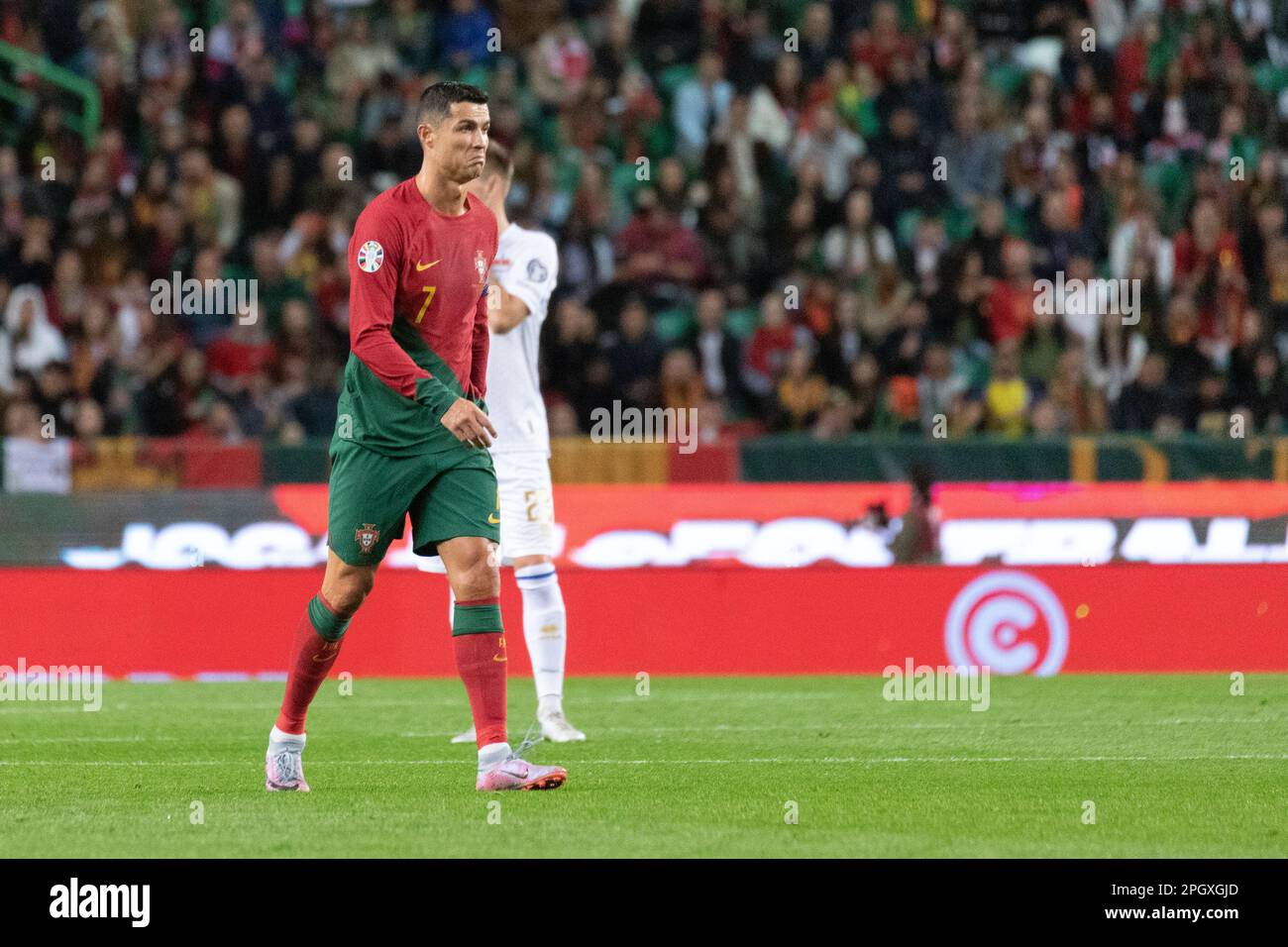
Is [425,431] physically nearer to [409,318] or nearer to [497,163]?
[409,318]

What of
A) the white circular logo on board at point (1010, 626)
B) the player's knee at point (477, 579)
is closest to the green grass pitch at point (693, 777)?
the player's knee at point (477, 579)

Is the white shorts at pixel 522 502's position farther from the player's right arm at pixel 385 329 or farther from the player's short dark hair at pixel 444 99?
the player's short dark hair at pixel 444 99

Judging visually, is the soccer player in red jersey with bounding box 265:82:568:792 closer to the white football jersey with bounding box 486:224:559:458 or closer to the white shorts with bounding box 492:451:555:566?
the white football jersey with bounding box 486:224:559:458

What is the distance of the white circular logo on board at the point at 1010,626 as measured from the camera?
42.5 feet

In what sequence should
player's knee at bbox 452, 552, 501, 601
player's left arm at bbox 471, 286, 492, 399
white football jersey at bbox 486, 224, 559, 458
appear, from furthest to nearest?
white football jersey at bbox 486, 224, 559, 458 < player's left arm at bbox 471, 286, 492, 399 < player's knee at bbox 452, 552, 501, 601

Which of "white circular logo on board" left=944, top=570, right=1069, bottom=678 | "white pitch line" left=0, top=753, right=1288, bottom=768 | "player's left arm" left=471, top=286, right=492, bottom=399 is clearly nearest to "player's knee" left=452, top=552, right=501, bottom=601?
"player's left arm" left=471, top=286, right=492, bottom=399

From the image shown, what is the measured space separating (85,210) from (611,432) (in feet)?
15.6

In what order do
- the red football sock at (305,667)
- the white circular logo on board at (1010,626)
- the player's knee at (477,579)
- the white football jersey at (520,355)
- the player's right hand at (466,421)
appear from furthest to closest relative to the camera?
1. the white circular logo on board at (1010,626)
2. the white football jersey at (520,355)
3. the red football sock at (305,667)
4. the player's knee at (477,579)
5. the player's right hand at (466,421)

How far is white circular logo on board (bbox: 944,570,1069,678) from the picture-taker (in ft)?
42.5

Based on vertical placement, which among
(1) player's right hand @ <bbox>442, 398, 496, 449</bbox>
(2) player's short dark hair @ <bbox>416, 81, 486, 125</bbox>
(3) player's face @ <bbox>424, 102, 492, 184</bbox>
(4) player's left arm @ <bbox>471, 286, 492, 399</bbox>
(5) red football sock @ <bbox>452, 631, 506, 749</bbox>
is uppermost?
(2) player's short dark hair @ <bbox>416, 81, 486, 125</bbox>

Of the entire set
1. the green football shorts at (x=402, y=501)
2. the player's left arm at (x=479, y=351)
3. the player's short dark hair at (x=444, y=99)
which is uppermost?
the player's short dark hair at (x=444, y=99)
